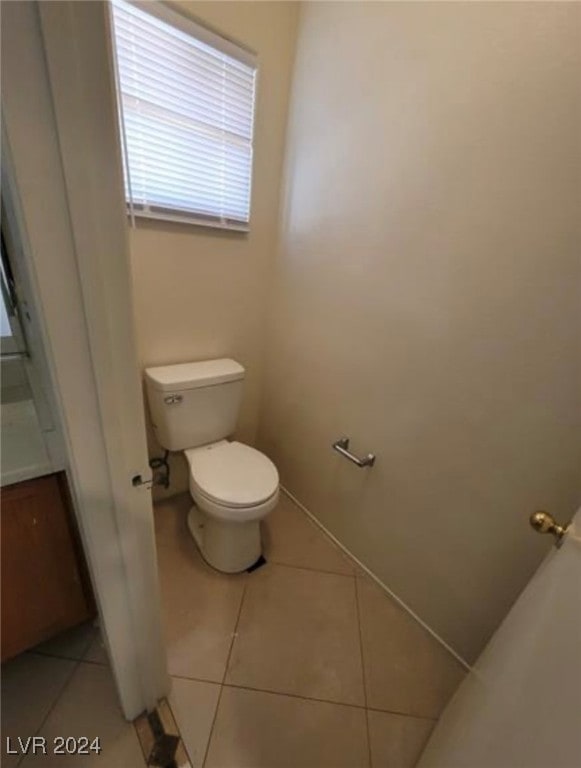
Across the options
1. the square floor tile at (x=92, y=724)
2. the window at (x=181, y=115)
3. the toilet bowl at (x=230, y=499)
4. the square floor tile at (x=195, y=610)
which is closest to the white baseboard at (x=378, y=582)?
the toilet bowl at (x=230, y=499)

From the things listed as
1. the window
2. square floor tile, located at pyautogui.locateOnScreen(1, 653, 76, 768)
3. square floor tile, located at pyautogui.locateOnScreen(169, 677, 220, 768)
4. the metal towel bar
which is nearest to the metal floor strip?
square floor tile, located at pyautogui.locateOnScreen(169, 677, 220, 768)

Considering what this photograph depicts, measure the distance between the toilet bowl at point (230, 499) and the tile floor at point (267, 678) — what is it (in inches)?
3.9

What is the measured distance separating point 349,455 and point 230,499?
53 cm

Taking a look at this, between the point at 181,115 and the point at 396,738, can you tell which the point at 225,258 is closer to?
the point at 181,115

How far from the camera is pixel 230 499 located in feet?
4.15

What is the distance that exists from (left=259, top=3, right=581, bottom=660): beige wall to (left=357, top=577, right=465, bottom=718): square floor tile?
88mm

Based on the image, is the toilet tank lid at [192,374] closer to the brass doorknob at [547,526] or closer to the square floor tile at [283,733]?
the square floor tile at [283,733]

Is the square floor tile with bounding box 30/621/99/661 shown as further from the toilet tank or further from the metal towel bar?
the metal towel bar

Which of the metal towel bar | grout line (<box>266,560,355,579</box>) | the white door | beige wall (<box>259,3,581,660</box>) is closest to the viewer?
the white door

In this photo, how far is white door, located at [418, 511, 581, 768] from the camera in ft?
1.74

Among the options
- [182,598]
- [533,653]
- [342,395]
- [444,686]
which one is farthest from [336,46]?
[444,686]

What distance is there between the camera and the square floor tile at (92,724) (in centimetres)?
91

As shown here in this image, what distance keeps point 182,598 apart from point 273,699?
498 millimetres

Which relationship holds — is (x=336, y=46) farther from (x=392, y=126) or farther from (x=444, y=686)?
(x=444, y=686)
